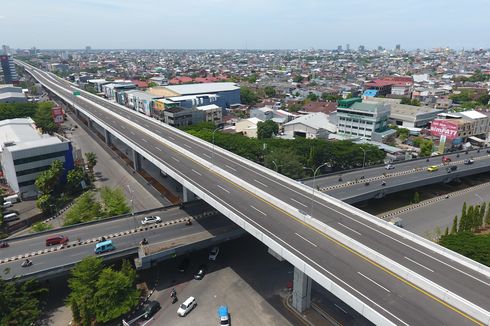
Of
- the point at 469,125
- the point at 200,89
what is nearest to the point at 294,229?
the point at 469,125

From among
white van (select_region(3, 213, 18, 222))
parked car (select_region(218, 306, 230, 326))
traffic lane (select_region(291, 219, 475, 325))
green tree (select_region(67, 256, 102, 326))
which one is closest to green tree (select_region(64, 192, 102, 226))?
white van (select_region(3, 213, 18, 222))

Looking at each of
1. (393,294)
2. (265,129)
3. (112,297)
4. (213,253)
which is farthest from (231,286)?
(265,129)

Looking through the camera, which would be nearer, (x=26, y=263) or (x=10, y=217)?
(x=26, y=263)

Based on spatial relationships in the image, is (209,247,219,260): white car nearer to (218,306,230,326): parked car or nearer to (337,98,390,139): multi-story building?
(218,306,230,326): parked car

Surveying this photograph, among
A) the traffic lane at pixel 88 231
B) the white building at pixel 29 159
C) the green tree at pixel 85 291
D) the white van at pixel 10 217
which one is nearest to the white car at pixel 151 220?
the traffic lane at pixel 88 231

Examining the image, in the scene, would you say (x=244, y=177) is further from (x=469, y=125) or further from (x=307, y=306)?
(x=469, y=125)

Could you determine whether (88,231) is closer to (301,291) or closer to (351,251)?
(301,291)
